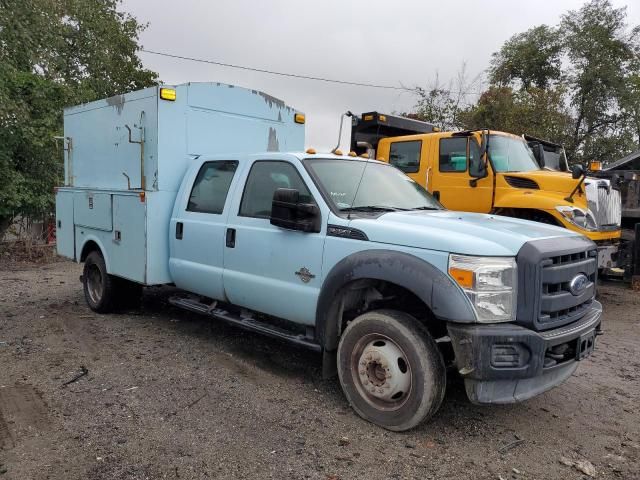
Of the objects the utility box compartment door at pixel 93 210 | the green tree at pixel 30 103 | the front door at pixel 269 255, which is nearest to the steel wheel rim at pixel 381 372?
the front door at pixel 269 255

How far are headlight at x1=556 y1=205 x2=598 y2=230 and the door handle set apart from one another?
14.7 ft

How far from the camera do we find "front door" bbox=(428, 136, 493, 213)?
25.2 feet

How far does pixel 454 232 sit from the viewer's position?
3453 mm

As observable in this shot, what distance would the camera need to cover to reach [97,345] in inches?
210

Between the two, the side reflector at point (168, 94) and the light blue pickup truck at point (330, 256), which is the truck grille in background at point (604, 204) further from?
the side reflector at point (168, 94)

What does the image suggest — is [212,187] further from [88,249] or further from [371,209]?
[88,249]

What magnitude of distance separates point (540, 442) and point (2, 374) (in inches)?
169

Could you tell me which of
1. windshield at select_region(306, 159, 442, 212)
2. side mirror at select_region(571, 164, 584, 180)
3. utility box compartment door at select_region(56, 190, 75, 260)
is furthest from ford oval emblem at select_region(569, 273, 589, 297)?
utility box compartment door at select_region(56, 190, 75, 260)

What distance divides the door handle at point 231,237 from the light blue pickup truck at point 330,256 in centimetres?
2

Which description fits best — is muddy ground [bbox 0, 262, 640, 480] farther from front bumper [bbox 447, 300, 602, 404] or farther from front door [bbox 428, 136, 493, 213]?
front door [bbox 428, 136, 493, 213]

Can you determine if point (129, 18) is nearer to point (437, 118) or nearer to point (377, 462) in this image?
point (437, 118)

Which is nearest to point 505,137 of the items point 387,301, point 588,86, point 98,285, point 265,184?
point 265,184

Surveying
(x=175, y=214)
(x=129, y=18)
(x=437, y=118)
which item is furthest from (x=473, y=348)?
(x=129, y=18)

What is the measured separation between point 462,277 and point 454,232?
36 cm
